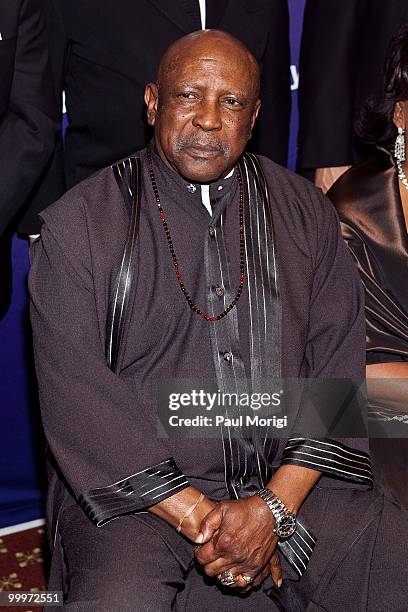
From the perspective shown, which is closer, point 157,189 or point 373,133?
point 157,189

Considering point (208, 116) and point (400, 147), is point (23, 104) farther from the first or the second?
point (400, 147)

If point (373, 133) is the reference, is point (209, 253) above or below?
below

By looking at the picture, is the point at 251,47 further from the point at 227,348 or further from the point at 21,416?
the point at 21,416

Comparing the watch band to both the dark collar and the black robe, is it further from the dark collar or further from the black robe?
the dark collar

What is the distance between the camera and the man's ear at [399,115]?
3.42m

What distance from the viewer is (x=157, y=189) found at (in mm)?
2947

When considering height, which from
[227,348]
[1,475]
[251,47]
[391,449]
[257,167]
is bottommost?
[1,475]

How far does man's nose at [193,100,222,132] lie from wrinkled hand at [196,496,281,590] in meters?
0.93

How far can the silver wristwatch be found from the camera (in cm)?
273

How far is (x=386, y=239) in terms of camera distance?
3.40 m

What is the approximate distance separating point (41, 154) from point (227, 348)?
997mm

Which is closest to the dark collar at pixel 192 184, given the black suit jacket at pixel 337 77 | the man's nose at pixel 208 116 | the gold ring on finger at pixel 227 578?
the man's nose at pixel 208 116

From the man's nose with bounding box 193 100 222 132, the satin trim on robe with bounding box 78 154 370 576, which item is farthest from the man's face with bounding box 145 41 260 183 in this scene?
the satin trim on robe with bounding box 78 154 370 576

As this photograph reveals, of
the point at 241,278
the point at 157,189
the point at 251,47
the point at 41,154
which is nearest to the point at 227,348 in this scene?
the point at 241,278
